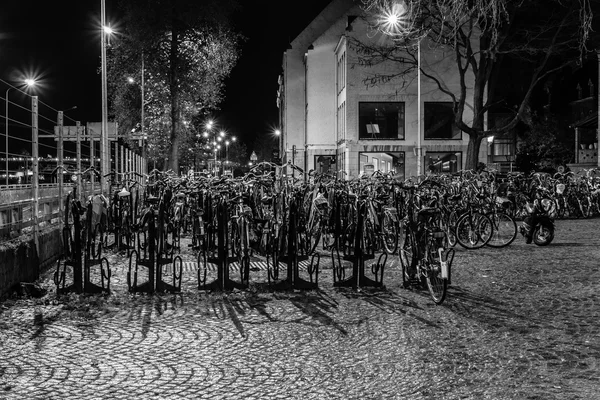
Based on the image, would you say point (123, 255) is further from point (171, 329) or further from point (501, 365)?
point (501, 365)

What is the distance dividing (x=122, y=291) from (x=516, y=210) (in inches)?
667

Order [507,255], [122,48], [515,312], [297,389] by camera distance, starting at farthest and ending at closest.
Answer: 1. [122,48]
2. [507,255]
3. [515,312]
4. [297,389]

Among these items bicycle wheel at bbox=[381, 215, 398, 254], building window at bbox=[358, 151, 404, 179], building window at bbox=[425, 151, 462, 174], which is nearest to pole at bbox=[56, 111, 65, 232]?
bicycle wheel at bbox=[381, 215, 398, 254]

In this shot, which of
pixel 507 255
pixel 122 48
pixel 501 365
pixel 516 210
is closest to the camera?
pixel 501 365

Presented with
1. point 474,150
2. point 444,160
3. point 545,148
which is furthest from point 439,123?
point 545,148

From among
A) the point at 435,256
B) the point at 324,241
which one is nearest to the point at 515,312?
the point at 435,256

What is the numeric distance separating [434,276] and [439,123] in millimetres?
33572

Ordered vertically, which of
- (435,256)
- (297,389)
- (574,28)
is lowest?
(297,389)

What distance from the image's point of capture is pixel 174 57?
141ft

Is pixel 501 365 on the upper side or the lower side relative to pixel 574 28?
lower

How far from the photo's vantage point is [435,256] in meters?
9.18

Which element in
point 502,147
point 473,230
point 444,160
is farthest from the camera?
point 502,147

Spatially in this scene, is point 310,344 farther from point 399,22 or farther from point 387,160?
point 387,160

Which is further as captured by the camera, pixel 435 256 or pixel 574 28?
pixel 574 28
